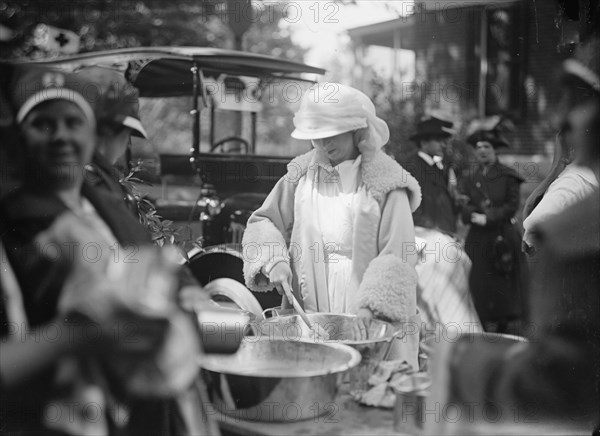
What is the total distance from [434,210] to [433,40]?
20.7 ft

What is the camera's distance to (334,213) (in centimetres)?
255

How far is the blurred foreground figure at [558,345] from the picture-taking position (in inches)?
59.4

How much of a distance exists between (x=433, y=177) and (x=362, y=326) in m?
3.47

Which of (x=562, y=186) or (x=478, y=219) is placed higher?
(x=562, y=186)

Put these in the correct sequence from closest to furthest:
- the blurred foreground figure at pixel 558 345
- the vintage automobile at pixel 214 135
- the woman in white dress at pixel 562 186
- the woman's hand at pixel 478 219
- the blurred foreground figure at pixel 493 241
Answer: the blurred foreground figure at pixel 558 345 → the woman in white dress at pixel 562 186 → the vintage automobile at pixel 214 135 → the blurred foreground figure at pixel 493 241 → the woman's hand at pixel 478 219

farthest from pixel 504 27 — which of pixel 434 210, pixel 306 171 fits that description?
pixel 306 171

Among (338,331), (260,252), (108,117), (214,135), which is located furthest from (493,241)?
(108,117)

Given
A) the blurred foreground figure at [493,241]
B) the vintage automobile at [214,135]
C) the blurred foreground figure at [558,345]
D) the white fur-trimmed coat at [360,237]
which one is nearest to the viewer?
the blurred foreground figure at [558,345]

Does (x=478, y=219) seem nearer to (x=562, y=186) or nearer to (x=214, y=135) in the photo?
(x=214, y=135)

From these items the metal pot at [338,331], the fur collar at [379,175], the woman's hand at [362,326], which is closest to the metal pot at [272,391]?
the metal pot at [338,331]

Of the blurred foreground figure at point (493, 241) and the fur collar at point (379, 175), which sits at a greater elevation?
the fur collar at point (379, 175)

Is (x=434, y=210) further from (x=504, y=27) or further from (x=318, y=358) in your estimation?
(x=504, y=27)

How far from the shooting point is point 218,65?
5230 mm

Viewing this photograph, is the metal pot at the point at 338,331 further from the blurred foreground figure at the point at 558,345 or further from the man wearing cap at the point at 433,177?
the man wearing cap at the point at 433,177
